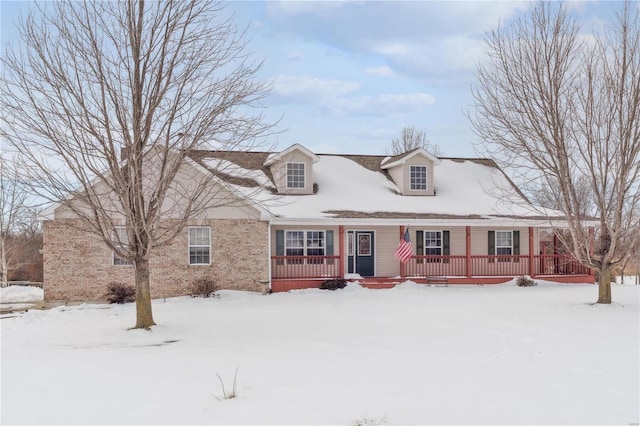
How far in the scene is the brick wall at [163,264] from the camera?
17125mm

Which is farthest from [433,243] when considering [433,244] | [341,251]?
[341,251]

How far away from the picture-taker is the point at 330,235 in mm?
20719

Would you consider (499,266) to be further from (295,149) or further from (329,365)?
(329,365)

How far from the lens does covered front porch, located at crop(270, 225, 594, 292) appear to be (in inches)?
774

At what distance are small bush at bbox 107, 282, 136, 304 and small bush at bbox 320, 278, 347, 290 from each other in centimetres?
677

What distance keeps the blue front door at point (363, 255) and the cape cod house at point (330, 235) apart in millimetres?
43

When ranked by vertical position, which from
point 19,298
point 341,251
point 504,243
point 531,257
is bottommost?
point 19,298

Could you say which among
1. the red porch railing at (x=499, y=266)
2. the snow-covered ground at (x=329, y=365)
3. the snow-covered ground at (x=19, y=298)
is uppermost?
the red porch railing at (x=499, y=266)

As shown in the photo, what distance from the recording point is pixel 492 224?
67.9ft

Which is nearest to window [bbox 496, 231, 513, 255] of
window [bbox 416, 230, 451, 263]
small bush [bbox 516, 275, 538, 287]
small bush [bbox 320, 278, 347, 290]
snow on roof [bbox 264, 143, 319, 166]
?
small bush [bbox 516, 275, 538, 287]

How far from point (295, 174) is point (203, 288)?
6.54 m

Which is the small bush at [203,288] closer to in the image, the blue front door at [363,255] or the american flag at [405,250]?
the blue front door at [363,255]

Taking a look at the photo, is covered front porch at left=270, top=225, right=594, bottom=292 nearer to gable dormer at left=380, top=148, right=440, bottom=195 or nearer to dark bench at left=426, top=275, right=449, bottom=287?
dark bench at left=426, top=275, right=449, bottom=287

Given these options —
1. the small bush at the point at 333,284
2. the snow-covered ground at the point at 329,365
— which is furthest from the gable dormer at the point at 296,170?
the snow-covered ground at the point at 329,365
